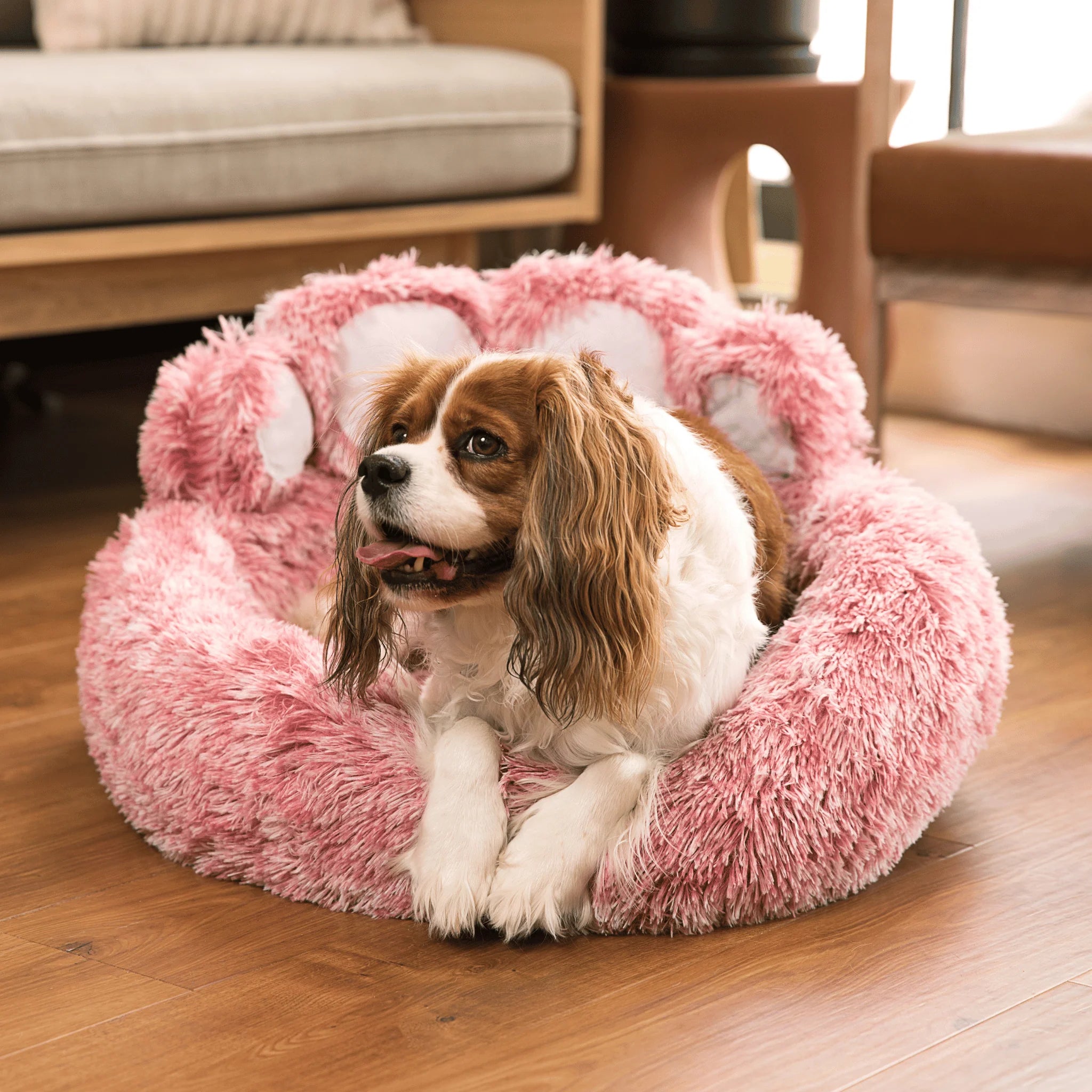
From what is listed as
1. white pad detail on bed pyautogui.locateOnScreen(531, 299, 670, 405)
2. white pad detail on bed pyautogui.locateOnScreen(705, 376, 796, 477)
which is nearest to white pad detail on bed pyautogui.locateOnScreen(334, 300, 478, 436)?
white pad detail on bed pyautogui.locateOnScreen(531, 299, 670, 405)

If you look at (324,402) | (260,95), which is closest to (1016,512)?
(324,402)

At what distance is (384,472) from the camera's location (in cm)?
129

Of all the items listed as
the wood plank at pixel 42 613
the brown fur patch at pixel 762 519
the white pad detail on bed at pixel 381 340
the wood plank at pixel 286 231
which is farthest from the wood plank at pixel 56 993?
the wood plank at pixel 286 231

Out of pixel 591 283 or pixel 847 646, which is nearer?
pixel 847 646

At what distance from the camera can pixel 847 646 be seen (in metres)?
1.49

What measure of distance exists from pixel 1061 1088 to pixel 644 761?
0.46m

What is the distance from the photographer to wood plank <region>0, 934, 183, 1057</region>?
1171 mm

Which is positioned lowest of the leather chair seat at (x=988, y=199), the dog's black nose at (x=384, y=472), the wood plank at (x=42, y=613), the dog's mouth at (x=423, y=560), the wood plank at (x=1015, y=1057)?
the wood plank at (x=42, y=613)

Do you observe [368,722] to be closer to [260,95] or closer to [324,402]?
[324,402]

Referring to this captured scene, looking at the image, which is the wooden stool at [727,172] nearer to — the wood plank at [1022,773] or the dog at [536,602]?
the wood plank at [1022,773]

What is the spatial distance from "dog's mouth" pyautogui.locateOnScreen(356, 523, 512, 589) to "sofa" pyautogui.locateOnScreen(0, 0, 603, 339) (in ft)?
4.03

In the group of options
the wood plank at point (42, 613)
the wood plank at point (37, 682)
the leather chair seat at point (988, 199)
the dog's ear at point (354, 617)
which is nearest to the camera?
the dog's ear at point (354, 617)

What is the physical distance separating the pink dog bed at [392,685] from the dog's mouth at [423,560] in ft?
0.63

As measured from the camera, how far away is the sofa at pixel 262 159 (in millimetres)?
2307
